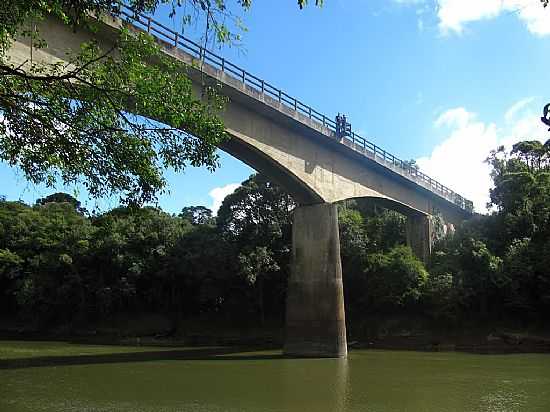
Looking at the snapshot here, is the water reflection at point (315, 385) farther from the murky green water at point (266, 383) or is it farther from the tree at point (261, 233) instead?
the tree at point (261, 233)

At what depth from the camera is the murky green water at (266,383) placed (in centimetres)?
1373

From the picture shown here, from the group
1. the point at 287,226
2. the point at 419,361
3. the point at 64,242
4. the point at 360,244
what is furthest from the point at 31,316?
the point at 419,361

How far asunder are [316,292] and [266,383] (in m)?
9.46

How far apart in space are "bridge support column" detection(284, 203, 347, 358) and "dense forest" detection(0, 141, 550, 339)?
955 centimetres

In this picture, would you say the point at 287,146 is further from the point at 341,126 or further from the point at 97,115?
the point at 97,115

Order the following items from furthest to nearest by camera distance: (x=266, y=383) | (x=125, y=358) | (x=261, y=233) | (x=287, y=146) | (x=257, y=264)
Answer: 1. (x=261, y=233)
2. (x=257, y=264)
3. (x=287, y=146)
4. (x=125, y=358)
5. (x=266, y=383)

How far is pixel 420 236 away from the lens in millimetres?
40375

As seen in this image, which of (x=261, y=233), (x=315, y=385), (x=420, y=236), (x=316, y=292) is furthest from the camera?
(x=420, y=236)

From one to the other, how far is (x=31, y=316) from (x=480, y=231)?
119ft

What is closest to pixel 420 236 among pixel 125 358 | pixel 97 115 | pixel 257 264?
pixel 257 264

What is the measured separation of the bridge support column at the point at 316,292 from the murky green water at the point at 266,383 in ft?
4.88

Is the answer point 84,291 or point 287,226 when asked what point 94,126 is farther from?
point 84,291

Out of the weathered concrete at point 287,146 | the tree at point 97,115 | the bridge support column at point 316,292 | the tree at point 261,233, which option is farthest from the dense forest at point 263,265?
the tree at point 97,115

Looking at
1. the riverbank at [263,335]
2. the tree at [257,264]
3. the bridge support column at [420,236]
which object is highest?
the bridge support column at [420,236]
